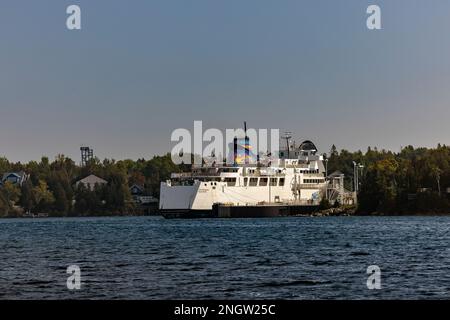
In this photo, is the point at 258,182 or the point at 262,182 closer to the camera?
the point at 258,182

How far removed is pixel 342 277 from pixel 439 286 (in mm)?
4678

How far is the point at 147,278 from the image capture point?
37469mm

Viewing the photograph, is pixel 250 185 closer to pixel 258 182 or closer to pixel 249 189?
pixel 249 189

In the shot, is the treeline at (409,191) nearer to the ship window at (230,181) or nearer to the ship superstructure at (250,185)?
the ship superstructure at (250,185)

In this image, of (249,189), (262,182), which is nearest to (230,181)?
(249,189)

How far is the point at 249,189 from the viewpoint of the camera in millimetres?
139625

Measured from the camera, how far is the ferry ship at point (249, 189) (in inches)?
5118

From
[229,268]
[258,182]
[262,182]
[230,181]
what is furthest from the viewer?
[262,182]

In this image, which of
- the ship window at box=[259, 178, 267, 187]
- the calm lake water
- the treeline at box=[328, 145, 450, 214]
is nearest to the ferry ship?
the ship window at box=[259, 178, 267, 187]

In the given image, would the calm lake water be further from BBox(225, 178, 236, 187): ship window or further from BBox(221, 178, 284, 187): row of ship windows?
BBox(221, 178, 284, 187): row of ship windows

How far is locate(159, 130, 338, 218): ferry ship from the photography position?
427 feet
